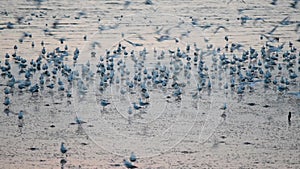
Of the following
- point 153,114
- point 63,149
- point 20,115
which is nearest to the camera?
point 63,149

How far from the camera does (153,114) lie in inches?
545

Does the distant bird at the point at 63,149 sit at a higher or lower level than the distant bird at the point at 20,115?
lower

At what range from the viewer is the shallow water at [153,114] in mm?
11906

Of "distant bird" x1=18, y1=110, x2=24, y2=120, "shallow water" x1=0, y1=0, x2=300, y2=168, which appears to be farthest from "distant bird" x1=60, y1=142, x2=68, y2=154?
"distant bird" x1=18, y1=110, x2=24, y2=120

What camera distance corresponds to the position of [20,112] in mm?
13578

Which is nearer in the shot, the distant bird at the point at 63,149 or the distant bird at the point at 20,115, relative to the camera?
the distant bird at the point at 63,149

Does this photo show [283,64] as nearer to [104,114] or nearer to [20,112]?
[104,114]

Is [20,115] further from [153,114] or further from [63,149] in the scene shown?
[153,114]

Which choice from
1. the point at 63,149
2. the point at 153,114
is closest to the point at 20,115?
the point at 63,149

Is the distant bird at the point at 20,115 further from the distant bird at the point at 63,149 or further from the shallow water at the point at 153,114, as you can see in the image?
the distant bird at the point at 63,149

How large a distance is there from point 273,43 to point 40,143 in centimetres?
927

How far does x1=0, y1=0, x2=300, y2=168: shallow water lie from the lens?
11906mm

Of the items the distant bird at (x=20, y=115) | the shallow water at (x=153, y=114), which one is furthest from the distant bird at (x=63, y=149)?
the distant bird at (x=20, y=115)

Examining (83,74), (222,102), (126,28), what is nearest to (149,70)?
(83,74)
